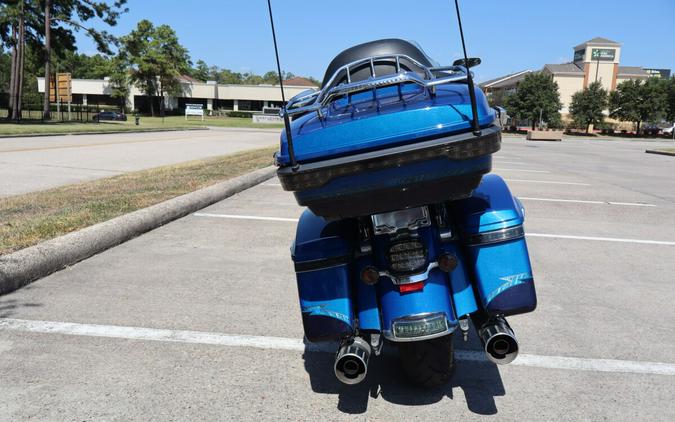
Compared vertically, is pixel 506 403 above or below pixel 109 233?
below

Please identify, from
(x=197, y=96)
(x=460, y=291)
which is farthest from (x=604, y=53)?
(x=460, y=291)

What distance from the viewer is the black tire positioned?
9.35 ft

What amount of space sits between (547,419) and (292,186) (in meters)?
1.70

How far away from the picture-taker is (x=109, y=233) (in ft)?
19.0

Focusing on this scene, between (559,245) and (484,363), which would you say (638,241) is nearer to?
(559,245)

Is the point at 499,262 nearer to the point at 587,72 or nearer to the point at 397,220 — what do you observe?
the point at 397,220

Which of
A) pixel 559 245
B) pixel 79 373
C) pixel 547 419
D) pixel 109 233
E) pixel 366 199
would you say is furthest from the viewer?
pixel 559 245

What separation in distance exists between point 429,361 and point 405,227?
29.4 inches

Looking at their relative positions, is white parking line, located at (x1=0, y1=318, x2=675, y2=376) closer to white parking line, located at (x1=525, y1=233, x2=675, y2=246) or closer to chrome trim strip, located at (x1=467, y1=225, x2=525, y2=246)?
chrome trim strip, located at (x1=467, y1=225, x2=525, y2=246)

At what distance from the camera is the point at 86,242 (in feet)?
17.8

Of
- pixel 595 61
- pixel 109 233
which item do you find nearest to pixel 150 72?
pixel 595 61

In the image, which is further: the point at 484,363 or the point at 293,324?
the point at 293,324

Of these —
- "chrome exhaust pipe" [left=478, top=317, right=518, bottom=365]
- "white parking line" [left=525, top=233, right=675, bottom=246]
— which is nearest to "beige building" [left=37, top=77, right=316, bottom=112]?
"white parking line" [left=525, top=233, right=675, bottom=246]

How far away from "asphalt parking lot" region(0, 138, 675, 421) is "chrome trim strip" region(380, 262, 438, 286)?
27.6 inches
